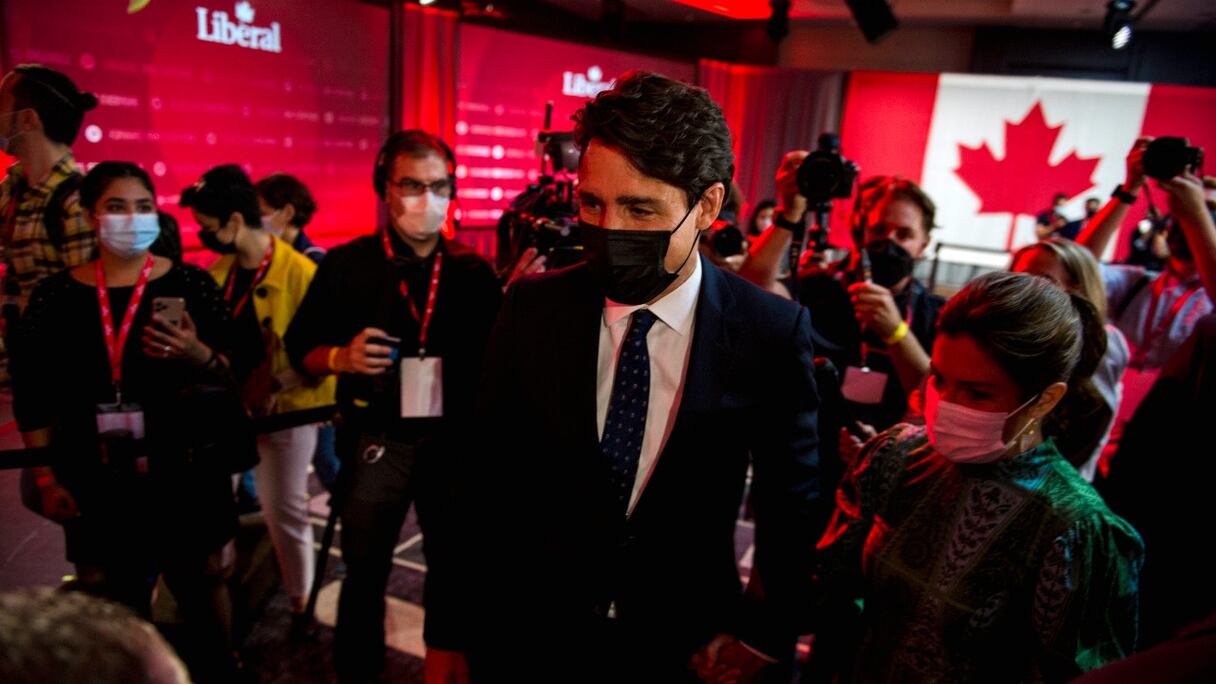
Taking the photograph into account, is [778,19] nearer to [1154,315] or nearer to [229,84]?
[229,84]

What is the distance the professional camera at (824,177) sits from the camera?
2.25 m

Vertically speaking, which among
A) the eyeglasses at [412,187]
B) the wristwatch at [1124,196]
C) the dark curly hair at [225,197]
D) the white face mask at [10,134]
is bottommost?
the dark curly hair at [225,197]

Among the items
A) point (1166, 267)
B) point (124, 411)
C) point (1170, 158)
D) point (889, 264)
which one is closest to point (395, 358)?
point (124, 411)

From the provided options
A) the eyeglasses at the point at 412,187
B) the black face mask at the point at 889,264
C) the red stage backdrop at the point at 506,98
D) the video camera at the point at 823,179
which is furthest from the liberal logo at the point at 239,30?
the black face mask at the point at 889,264

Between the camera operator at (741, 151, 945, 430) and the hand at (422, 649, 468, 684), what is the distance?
1463 mm

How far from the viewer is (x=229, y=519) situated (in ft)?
7.52

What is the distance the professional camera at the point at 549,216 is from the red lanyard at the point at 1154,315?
2.83 meters

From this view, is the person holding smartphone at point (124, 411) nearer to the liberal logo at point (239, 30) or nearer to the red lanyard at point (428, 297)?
the red lanyard at point (428, 297)

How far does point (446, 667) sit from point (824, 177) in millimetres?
1706

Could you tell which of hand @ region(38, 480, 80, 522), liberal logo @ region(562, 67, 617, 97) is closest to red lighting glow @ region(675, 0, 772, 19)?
hand @ region(38, 480, 80, 522)

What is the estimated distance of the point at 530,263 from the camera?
222 cm

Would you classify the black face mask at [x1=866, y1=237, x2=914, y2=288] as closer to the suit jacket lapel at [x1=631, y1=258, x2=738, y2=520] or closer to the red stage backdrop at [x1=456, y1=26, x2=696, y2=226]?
the suit jacket lapel at [x1=631, y1=258, x2=738, y2=520]

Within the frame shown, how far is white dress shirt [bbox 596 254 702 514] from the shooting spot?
1391 millimetres

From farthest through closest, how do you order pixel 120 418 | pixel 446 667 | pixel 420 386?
pixel 420 386 < pixel 120 418 < pixel 446 667
